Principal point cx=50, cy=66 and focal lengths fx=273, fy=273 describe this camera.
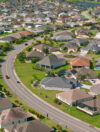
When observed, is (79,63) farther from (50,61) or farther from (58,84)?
(58,84)

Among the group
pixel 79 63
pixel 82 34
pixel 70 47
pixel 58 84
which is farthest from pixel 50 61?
pixel 82 34

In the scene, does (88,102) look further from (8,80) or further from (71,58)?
(71,58)

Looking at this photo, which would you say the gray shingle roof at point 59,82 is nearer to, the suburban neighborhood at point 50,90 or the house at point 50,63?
the suburban neighborhood at point 50,90

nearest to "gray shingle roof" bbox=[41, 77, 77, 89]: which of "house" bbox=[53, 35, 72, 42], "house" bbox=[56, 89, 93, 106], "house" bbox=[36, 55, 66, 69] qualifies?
"house" bbox=[56, 89, 93, 106]

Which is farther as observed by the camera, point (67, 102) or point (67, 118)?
point (67, 102)

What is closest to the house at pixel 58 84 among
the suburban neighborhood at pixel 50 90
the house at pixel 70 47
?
the suburban neighborhood at pixel 50 90

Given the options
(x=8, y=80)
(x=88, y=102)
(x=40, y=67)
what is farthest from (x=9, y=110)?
(x=40, y=67)
